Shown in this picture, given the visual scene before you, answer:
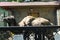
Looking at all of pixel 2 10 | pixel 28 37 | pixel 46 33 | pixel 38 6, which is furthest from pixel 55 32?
pixel 2 10

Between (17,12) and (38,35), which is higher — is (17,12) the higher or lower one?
the lower one

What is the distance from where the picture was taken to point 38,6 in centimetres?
1295

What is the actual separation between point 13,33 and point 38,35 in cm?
27

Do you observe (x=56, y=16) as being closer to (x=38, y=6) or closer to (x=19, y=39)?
(x=38, y=6)

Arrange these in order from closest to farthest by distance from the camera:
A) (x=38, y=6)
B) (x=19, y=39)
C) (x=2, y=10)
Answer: (x=19, y=39)
(x=38, y=6)
(x=2, y=10)

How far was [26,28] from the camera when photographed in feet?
9.05

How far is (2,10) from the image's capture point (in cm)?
1448

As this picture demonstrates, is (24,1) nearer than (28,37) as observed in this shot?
No

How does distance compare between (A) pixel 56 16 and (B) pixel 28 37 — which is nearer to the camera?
(B) pixel 28 37

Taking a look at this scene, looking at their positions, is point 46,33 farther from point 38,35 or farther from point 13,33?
point 13,33

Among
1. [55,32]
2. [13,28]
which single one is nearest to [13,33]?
[13,28]

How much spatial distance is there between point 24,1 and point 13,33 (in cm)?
1070

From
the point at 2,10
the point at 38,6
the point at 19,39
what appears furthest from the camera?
the point at 2,10

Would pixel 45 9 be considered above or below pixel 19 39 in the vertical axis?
below
